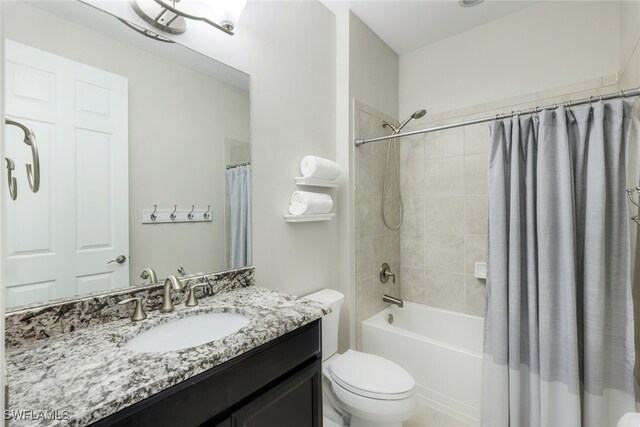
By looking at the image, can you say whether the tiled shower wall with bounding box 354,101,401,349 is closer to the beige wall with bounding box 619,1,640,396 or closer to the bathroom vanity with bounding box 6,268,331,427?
the bathroom vanity with bounding box 6,268,331,427

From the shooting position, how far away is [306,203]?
161 centimetres

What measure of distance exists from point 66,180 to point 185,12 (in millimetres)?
761

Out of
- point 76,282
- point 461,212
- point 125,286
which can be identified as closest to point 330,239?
point 461,212

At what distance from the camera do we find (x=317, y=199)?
5.48 feet

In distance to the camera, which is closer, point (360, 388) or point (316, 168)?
point (360, 388)

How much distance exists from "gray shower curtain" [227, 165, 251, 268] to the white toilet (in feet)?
1.74

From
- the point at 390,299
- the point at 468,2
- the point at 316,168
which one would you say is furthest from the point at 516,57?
the point at 390,299

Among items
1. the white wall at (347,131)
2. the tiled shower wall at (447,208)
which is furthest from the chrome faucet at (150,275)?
the tiled shower wall at (447,208)

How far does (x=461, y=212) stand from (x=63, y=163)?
230cm

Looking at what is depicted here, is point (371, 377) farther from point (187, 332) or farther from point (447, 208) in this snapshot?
point (447, 208)

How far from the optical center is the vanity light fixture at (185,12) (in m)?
1.11

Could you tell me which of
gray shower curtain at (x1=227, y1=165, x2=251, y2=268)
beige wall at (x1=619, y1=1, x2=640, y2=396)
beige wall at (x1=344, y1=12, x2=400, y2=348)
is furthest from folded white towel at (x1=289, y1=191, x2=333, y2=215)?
beige wall at (x1=619, y1=1, x2=640, y2=396)

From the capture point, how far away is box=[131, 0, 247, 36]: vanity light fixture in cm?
111

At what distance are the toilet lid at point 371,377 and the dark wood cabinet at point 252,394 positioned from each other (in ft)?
1.07
